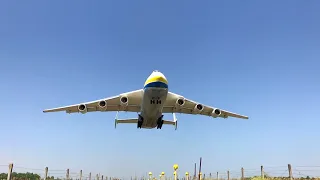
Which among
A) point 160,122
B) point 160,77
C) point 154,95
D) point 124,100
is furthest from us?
point 160,122

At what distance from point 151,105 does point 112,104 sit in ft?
16.2

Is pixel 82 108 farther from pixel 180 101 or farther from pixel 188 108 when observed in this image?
pixel 188 108

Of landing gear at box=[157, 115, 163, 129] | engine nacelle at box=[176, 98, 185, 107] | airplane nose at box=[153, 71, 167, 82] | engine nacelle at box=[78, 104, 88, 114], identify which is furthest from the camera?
landing gear at box=[157, 115, 163, 129]

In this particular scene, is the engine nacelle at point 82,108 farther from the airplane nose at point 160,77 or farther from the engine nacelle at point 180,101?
the engine nacelle at point 180,101

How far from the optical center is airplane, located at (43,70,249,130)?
18.0 meters

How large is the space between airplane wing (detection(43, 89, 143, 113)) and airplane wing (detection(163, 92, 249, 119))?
8.23 feet

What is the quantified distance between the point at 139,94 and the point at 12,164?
993 cm

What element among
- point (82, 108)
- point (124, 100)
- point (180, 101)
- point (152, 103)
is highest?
point (180, 101)

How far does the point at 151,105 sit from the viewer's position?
19.1 metres

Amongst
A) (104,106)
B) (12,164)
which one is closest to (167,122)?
(104,106)

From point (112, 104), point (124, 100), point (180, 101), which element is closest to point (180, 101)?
point (180, 101)

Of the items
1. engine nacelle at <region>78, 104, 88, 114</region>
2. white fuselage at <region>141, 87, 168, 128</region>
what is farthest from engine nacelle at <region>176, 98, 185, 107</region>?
engine nacelle at <region>78, 104, 88, 114</region>

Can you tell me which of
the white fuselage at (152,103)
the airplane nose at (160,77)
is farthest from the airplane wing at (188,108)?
the airplane nose at (160,77)

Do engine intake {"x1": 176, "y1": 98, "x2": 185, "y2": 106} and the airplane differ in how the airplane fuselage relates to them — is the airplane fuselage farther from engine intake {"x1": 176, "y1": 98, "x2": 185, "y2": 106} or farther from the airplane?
engine intake {"x1": 176, "y1": 98, "x2": 185, "y2": 106}
